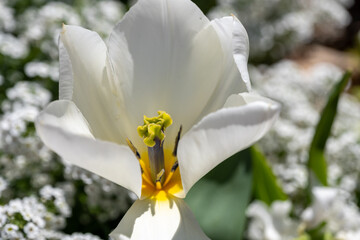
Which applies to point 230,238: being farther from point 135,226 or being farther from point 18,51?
point 18,51

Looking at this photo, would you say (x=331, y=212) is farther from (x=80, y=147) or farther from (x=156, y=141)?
(x=80, y=147)

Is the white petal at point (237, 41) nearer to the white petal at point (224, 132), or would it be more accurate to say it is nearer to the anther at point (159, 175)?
the white petal at point (224, 132)

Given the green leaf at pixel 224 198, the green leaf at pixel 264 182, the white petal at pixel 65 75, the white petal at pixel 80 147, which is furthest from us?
the green leaf at pixel 264 182

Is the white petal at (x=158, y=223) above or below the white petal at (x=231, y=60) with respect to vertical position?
below

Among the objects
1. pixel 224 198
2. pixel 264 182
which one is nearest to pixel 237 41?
pixel 224 198

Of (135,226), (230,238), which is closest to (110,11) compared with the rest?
(230,238)

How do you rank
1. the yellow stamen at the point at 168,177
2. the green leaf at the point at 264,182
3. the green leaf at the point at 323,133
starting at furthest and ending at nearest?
1. the green leaf at the point at 264,182
2. the green leaf at the point at 323,133
3. the yellow stamen at the point at 168,177

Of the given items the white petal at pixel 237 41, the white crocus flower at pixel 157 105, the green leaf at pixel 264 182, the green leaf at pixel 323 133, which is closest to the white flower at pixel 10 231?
the white crocus flower at pixel 157 105

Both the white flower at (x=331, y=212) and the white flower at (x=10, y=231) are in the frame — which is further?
the white flower at (x=331, y=212)
